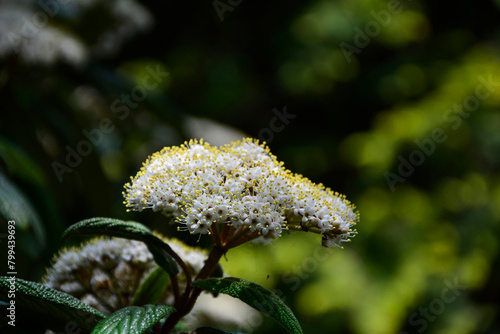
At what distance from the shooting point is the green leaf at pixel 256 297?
83 cm

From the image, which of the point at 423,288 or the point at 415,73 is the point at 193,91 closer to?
the point at 415,73

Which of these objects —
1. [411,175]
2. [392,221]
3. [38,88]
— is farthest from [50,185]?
[411,175]

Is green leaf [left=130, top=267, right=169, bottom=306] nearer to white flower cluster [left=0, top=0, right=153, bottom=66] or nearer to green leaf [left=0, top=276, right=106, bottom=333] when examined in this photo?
green leaf [left=0, top=276, right=106, bottom=333]

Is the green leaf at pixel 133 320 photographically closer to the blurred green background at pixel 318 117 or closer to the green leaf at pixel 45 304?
the green leaf at pixel 45 304

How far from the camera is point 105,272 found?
116cm

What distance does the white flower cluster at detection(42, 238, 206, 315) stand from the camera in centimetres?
114

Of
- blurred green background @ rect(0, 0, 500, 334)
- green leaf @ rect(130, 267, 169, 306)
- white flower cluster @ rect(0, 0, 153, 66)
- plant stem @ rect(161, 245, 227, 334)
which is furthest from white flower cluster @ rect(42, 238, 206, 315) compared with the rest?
white flower cluster @ rect(0, 0, 153, 66)

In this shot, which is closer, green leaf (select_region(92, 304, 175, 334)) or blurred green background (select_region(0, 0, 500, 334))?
green leaf (select_region(92, 304, 175, 334))

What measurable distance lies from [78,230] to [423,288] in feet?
9.99

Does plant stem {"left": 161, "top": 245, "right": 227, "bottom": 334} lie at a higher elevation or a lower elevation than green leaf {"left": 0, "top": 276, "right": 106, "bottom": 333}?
higher

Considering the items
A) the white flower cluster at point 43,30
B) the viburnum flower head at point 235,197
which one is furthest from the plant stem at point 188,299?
the white flower cluster at point 43,30

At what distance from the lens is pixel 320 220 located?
96 cm

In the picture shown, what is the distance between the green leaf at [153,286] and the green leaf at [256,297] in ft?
0.63

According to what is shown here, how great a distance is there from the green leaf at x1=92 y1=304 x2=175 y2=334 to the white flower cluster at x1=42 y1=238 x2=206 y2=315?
296 millimetres
